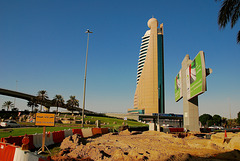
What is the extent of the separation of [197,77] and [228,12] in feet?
56.5

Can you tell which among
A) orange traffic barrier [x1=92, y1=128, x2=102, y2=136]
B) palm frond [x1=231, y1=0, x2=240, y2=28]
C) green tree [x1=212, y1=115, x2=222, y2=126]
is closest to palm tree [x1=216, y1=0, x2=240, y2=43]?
palm frond [x1=231, y1=0, x2=240, y2=28]

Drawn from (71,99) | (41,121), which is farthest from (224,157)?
(71,99)

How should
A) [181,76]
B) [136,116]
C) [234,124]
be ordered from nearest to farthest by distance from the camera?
[181,76], [234,124], [136,116]

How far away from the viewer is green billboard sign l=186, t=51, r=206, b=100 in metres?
26.1

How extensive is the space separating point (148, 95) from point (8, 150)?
403 ft

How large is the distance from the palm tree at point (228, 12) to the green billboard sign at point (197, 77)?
13.7 m

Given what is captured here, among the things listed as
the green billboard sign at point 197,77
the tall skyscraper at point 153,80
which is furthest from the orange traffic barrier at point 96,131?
the tall skyscraper at point 153,80

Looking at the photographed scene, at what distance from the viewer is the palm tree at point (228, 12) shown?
498 inches

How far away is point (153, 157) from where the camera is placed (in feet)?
35.5

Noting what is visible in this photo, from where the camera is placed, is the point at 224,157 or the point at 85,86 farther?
the point at 85,86

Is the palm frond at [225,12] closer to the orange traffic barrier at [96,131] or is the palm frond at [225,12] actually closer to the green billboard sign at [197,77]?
the green billboard sign at [197,77]

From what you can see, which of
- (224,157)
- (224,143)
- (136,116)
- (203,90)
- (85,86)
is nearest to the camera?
(224,157)

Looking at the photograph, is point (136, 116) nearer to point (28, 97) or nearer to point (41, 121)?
point (28, 97)

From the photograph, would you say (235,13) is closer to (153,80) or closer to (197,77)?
(197,77)
